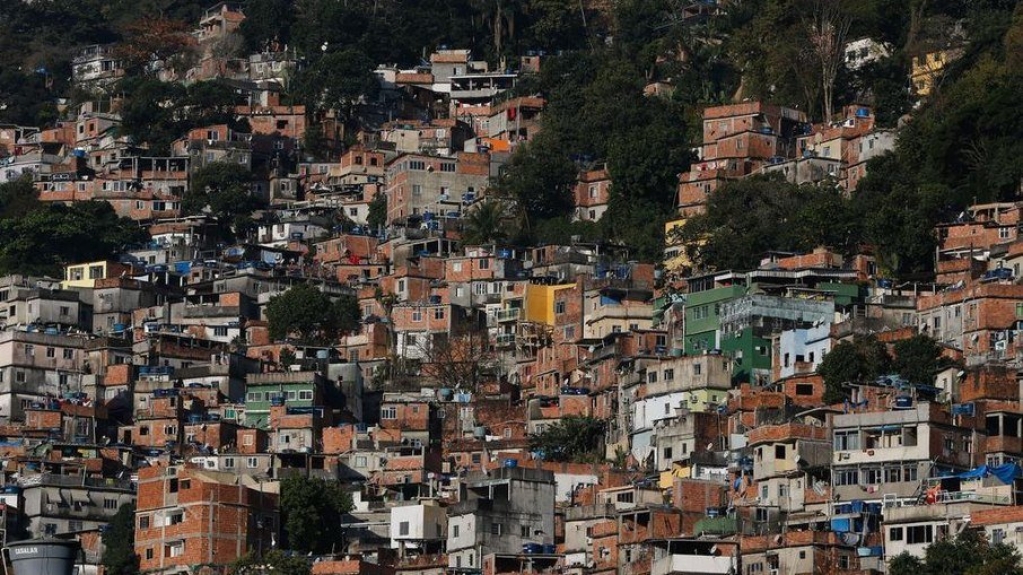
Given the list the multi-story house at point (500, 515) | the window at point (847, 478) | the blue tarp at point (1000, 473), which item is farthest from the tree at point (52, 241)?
the blue tarp at point (1000, 473)

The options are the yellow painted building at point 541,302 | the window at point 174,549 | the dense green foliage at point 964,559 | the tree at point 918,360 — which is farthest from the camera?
the yellow painted building at point 541,302

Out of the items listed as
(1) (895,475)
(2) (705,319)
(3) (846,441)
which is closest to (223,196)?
(2) (705,319)

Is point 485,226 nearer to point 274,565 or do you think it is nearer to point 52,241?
point 52,241

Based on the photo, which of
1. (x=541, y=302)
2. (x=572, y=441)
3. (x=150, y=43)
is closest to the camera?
(x=572, y=441)

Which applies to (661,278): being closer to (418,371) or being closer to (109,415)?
(418,371)

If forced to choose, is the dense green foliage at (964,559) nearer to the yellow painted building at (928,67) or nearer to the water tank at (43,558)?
the water tank at (43,558)

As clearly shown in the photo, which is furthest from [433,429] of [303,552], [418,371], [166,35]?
[166,35]

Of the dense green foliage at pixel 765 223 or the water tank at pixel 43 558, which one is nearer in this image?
the water tank at pixel 43 558

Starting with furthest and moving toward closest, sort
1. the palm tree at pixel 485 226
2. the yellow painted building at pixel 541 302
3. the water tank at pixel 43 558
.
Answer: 1. the palm tree at pixel 485 226
2. the yellow painted building at pixel 541 302
3. the water tank at pixel 43 558
